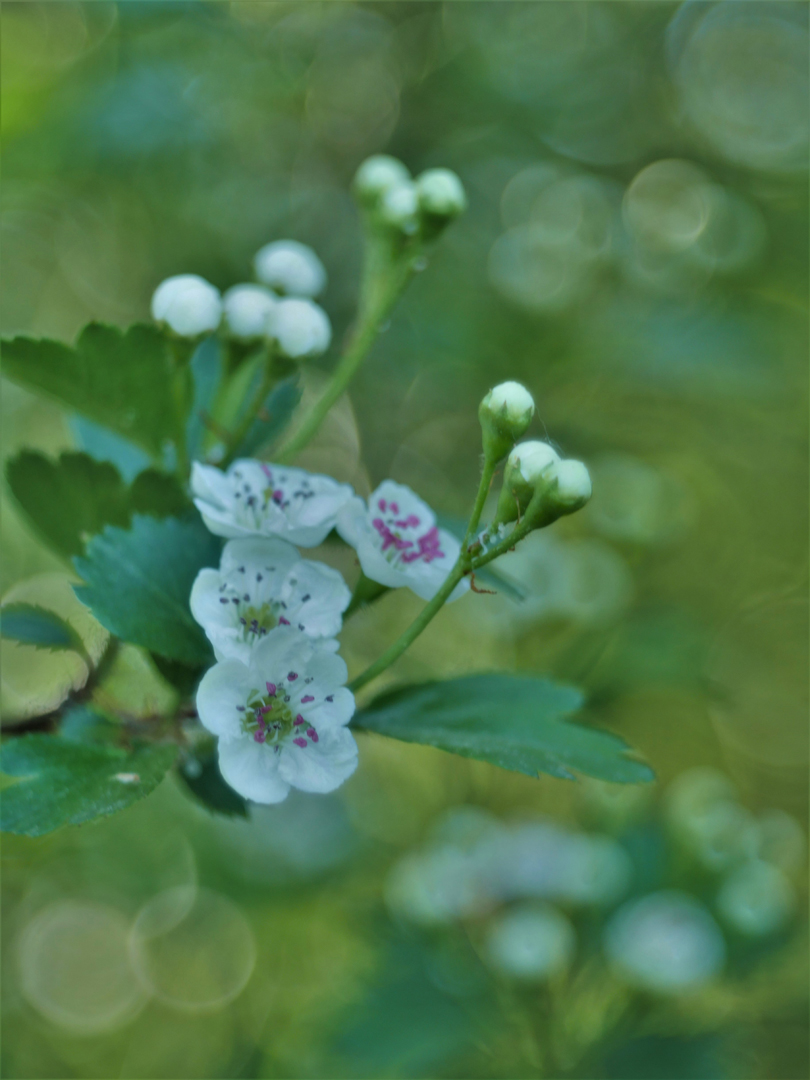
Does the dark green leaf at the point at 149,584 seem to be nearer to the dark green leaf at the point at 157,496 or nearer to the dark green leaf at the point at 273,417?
Answer: the dark green leaf at the point at 157,496

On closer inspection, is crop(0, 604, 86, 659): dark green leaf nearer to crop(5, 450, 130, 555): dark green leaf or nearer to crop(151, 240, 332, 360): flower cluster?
crop(5, 450, 130, 555): dark green leaf

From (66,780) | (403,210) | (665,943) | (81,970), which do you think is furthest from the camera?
(81,970)

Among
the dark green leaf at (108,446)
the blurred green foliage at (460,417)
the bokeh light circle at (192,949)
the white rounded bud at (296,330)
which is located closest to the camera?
the white rounded bud at (296,330)

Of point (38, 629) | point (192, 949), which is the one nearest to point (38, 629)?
point (38, 629)

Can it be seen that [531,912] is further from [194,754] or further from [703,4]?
[703,4]

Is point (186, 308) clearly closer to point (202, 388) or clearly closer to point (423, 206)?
point (202, 388)

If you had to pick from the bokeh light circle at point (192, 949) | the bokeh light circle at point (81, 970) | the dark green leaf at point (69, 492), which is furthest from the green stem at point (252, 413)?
the bokeh light circle at point (81, 970)

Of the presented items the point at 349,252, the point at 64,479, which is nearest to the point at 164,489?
the point at 64,479
